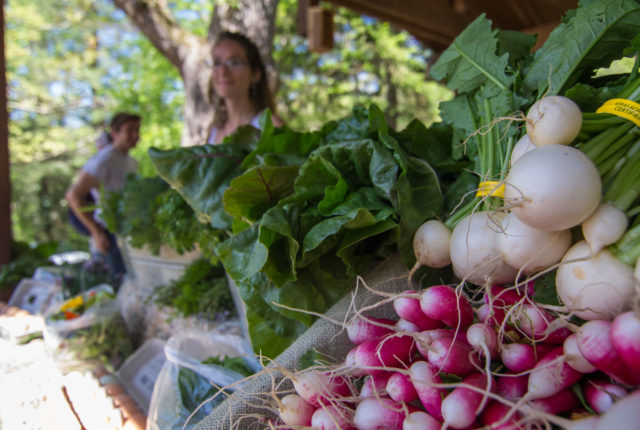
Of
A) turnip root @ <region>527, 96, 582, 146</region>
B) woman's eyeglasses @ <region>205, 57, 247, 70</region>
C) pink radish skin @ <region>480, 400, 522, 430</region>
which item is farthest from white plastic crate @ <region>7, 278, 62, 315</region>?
turnip root @ <region>527, 96, 582, 146</region>

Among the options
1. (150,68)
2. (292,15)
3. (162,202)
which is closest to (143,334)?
(162,202)

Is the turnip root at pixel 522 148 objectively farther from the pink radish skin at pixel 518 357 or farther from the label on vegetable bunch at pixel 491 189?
the pink radish skin at pixel 518 357

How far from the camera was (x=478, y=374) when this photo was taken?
0.75 m

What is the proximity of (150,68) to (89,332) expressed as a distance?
23.9 ft

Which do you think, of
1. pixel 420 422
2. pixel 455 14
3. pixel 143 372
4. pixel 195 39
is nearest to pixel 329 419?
pixel 420 422

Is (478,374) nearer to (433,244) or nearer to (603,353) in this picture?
(603,353)

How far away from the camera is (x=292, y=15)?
29.6ft

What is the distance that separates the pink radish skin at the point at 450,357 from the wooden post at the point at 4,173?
15.0 ft

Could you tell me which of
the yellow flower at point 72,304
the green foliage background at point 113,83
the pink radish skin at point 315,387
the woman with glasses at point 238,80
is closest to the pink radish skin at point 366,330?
the pink radish skin at point 315,387

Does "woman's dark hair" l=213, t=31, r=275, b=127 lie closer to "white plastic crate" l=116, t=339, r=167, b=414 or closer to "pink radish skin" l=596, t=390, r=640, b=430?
"white plastic crate" l=116, t=339, r=167, b=414

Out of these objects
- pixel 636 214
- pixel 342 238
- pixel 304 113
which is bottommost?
pixel 304 113

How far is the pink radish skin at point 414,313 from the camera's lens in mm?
895

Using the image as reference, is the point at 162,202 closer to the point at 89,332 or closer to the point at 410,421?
the point at 89,332

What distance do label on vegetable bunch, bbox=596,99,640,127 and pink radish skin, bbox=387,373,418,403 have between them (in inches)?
25.4
